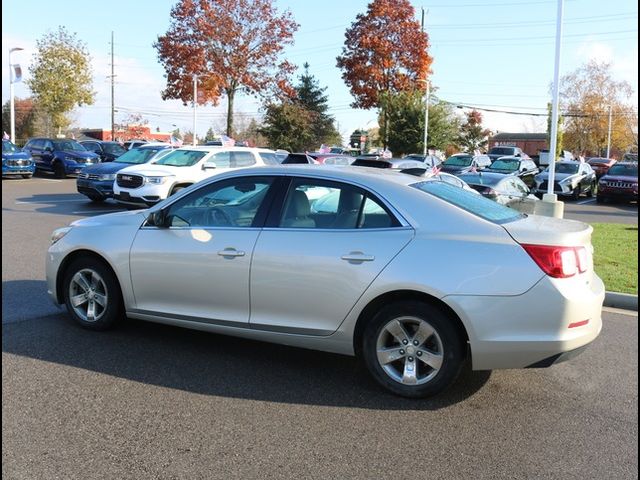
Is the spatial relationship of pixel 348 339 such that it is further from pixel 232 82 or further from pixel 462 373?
pixel 232 82

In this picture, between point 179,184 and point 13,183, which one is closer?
point 179,184

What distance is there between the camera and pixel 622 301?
279 inches

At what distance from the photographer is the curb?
6.99m

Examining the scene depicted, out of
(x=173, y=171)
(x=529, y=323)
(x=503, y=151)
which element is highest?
(x=503, y=151)

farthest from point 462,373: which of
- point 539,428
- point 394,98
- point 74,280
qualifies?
point 394,98

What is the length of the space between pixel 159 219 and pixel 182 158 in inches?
433

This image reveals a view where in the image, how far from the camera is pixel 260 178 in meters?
4.86

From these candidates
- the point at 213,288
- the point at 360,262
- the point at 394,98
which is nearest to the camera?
the point at 360,262

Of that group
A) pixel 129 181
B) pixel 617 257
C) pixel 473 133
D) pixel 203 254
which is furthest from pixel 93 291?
pixel 473 133

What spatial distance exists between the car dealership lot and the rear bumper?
41 centimetres

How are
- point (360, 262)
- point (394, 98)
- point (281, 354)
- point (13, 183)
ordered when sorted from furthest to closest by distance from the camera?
point (394, 98)
point (13, 183)
point (281, 354)
point (360, 262)

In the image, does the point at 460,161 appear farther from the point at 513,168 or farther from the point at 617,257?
the point at 617,257

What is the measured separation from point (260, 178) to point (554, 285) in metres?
2.37

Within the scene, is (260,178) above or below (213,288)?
above
